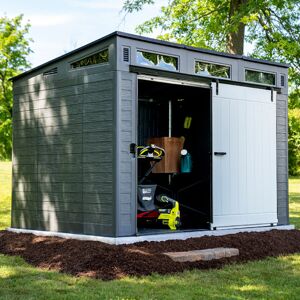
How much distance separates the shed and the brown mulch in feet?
1.46

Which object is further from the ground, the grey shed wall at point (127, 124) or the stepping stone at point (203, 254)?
the grey shed wall at point (127, 124)

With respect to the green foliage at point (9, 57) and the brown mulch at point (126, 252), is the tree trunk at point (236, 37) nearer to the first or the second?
the green foliage at point (9, 57)

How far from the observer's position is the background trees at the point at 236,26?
15.5 m

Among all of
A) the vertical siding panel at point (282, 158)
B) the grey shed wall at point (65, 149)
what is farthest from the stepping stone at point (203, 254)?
the vertical siding panel at point (282, 158)

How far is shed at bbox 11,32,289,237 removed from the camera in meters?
7.63

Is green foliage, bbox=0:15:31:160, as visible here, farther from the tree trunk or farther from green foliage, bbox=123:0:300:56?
the tree trunk

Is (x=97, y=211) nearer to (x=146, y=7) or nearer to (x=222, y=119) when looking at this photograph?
(x=222, y=119)

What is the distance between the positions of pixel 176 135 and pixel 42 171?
102 inches

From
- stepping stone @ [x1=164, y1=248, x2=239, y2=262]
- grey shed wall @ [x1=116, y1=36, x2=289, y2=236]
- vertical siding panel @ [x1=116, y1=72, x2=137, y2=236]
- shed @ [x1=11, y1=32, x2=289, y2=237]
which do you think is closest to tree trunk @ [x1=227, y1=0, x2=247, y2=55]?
shed @ [x1=11, y1=32, x2=289, y2=237]

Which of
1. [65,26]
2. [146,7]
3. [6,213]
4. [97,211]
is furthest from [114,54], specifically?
[65,26]

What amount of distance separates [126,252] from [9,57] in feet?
38.8

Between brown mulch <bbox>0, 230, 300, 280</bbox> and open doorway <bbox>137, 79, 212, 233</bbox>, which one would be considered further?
open doorway <bbox>137, 79, 212, 233</bbox>

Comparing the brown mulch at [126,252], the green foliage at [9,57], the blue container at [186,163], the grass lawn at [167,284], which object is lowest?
the grass lawn at [167,284]

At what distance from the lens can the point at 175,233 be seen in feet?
26.6
